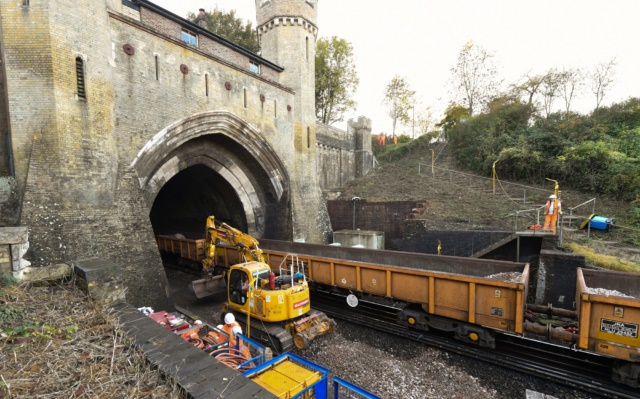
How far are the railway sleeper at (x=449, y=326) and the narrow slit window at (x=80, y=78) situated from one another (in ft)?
33.3

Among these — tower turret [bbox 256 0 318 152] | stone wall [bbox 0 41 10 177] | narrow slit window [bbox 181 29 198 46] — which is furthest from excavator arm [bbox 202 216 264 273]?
tower turret [bbox 256 0 318 152]

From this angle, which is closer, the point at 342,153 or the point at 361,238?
the point at 361,238

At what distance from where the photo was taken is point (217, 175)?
13930 mm

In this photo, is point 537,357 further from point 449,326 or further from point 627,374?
point 449,326

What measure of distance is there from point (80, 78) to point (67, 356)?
8000 millimetres

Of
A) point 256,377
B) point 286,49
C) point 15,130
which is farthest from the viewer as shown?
point 286,49

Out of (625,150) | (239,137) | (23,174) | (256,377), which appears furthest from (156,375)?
(625,150)

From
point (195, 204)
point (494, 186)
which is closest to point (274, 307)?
point (195, 204)

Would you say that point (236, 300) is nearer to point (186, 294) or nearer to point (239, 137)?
point (186, 294)

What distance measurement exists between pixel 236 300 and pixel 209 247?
9.21ft

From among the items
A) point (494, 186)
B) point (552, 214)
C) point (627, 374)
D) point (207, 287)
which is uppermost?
point (494, 186)

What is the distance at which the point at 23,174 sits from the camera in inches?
291

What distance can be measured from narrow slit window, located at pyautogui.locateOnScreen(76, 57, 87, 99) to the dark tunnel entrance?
A: 5.69 metres

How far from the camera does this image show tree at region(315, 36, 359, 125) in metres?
27.9
